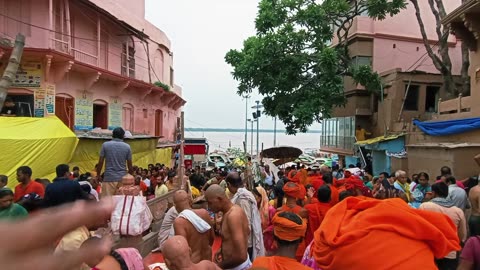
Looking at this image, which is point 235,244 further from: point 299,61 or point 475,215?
point 299,61

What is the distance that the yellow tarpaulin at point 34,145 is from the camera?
880 cm

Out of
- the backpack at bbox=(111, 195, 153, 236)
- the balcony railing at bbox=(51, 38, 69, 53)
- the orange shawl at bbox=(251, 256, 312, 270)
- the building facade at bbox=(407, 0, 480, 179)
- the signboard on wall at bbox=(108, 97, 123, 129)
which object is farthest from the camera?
the signboard on wall at bbox=(108, 97, 123, 129)

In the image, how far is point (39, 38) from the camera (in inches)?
549

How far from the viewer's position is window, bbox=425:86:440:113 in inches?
833

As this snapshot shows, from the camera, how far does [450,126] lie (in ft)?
42.9

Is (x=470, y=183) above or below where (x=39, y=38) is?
below

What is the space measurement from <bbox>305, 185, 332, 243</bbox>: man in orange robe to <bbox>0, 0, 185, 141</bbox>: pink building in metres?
10.7

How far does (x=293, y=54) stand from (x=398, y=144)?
578 centimetres

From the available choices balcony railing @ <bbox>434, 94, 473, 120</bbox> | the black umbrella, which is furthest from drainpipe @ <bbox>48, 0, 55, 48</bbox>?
balcony railing @ <bbox>434, 94, 473, 120</bbox>

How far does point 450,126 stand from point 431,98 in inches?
355

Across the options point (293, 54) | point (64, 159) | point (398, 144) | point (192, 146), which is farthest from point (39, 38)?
point (398, 144)

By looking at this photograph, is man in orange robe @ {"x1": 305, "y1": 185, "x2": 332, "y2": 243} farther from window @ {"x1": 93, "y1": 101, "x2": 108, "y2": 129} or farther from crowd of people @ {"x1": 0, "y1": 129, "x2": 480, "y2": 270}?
window @ {"x1": 93, "y1": 101, "x2": 108, "y2": 129}

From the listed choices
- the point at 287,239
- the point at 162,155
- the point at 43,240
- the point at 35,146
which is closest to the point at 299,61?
the point at 162,155

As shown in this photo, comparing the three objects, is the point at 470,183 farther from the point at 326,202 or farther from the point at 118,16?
the point at 118,16
